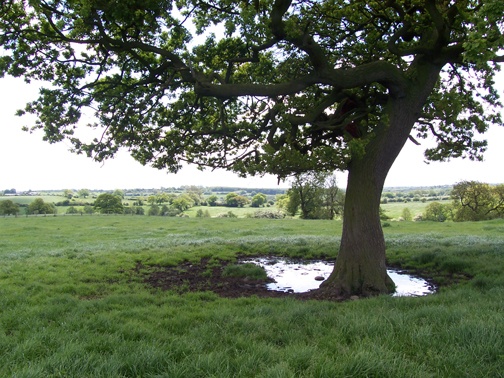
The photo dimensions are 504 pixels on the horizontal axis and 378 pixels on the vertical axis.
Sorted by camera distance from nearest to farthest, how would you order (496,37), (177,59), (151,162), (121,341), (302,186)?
(121,341) < (496,37) < (177,59) < (151,162) < (302,186)

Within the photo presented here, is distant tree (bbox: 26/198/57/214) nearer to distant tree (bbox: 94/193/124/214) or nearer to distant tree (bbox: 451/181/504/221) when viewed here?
distant tree (bbox: 94/193/124/214)

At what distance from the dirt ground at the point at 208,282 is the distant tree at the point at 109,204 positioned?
6457 centimetres

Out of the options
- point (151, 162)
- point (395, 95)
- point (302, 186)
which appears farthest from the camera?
point (302, 186)

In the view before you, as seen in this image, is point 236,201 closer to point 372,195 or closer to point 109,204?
point 109,204

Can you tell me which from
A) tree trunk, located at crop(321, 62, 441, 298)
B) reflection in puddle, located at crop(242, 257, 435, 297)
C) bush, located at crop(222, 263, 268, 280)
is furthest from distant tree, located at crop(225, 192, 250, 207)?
tree trunk, located at crop(321, 62, 441, 298)

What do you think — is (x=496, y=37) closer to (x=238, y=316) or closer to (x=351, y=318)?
(x=351, y=318)

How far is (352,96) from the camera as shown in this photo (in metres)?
10.6

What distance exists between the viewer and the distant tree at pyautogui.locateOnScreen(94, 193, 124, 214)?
73.4m

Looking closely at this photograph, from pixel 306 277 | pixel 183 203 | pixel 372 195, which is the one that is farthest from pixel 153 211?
pixel 372 195

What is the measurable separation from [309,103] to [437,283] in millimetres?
7084

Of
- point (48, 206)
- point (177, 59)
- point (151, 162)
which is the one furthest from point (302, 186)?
point (177, 59)

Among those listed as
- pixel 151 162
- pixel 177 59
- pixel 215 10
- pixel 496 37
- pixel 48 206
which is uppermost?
pixel 215 10

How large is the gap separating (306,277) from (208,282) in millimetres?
3481

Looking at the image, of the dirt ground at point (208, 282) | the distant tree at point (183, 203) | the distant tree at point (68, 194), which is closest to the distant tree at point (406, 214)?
the distant tree at point (183, 203)
